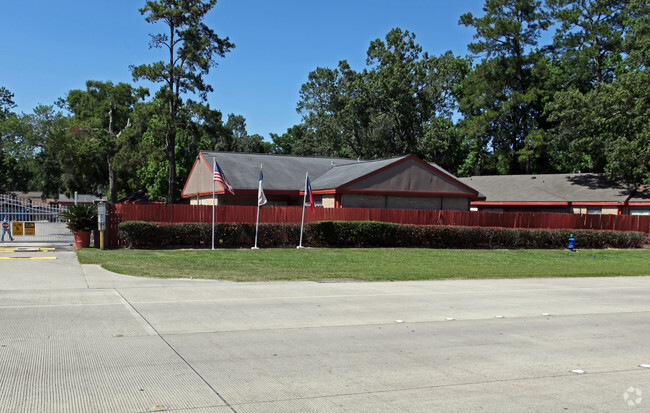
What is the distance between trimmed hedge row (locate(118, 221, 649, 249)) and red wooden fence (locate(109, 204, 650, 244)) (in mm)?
972

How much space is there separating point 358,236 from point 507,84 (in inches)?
1459

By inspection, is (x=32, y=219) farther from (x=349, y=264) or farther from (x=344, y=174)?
(x=344, y=174)

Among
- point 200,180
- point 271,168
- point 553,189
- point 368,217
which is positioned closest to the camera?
point 368,217

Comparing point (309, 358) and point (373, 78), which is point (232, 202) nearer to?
point (309, 358)

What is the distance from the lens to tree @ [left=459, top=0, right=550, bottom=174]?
5262 cm

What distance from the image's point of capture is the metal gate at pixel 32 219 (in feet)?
68.8

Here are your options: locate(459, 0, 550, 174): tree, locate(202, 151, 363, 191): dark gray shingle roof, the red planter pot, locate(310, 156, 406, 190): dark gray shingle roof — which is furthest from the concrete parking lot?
locate(459, 0, 550, 174): tree

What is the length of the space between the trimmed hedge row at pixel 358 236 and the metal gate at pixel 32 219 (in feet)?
9.64

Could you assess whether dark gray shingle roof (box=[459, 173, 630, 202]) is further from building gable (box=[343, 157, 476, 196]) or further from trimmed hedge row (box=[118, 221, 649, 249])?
building gable (box=[343, 157, 476, 196])

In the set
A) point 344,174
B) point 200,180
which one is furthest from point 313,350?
point 200,180

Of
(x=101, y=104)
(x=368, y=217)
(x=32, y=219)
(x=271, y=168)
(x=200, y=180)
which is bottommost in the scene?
(x=32, y=219)

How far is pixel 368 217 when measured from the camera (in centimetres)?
2745

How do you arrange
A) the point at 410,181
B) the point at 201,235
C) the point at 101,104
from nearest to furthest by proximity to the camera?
the point at 201,235 < the point at 410,181 < the point at 101,104

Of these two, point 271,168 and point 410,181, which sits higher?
point 271,168
